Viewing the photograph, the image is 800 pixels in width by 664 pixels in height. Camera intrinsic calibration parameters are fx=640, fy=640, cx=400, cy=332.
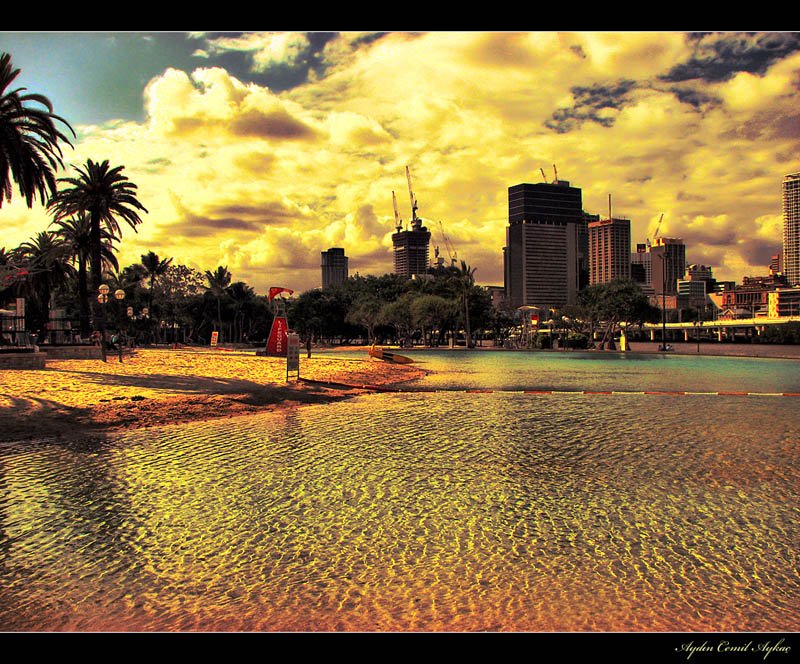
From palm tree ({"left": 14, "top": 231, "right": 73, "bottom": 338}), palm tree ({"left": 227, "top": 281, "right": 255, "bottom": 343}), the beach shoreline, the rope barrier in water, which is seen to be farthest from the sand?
palm tree ({"left": 227, "top": 281, "right": 255, "bottom": 343})

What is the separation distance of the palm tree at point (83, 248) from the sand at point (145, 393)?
48.6ft

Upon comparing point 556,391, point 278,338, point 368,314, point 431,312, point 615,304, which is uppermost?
point 615,304

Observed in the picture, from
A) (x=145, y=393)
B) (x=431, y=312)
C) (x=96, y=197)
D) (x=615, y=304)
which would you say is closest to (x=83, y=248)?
(x=96, y=197)

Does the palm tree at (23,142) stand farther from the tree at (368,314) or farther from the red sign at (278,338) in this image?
the tree at (368,314)

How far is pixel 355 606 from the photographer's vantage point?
187 inches

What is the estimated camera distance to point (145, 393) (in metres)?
18.6

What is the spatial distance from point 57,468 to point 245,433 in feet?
13.3

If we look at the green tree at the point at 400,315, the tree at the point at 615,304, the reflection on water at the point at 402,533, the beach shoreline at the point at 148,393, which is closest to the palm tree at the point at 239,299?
the green tree at the point at 400,315

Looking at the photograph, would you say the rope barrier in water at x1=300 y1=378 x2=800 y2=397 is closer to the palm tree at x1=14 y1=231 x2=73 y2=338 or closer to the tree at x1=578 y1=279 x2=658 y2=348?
the palm tree at x1=14 y1=231 x2=73 y2=338

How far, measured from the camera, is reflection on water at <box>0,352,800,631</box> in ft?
15.3

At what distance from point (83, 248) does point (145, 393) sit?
31812mm

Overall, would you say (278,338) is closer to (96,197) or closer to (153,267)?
(96,197)
